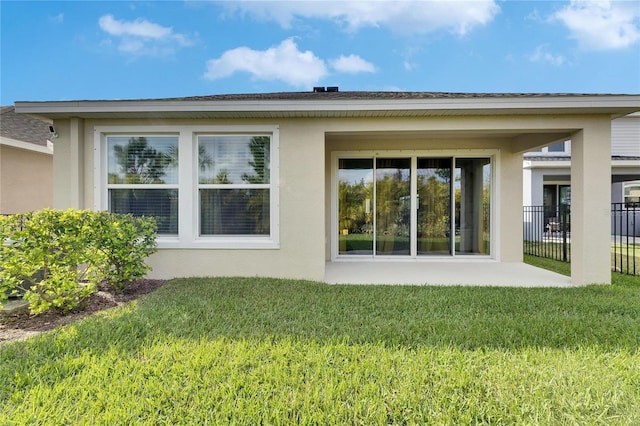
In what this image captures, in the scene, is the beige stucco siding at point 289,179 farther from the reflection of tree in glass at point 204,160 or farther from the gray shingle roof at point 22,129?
the gray shingle roof at point 22,129

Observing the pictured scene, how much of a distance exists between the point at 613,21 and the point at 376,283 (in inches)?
597

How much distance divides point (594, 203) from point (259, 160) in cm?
590

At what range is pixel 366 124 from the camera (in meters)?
5.54

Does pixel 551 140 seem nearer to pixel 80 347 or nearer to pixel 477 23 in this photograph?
pixel 80 347

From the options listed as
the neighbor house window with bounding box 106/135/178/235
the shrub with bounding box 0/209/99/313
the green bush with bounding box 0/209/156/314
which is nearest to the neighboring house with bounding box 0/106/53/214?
the neighbor house window with bounding box 106/135/178/235

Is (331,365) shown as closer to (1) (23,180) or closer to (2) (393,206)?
(2) (393,206)

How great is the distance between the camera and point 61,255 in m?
4.25

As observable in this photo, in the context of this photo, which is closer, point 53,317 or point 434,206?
point 53,317

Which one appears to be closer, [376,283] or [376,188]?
[376,283]

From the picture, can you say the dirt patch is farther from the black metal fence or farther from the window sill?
the black metal fence

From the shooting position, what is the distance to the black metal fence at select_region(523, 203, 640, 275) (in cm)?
830

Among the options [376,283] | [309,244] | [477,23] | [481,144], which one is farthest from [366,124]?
[477,23]

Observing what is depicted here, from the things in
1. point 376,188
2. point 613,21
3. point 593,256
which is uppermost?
point 613,21

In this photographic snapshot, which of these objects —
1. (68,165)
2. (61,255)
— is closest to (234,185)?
(61,255)
